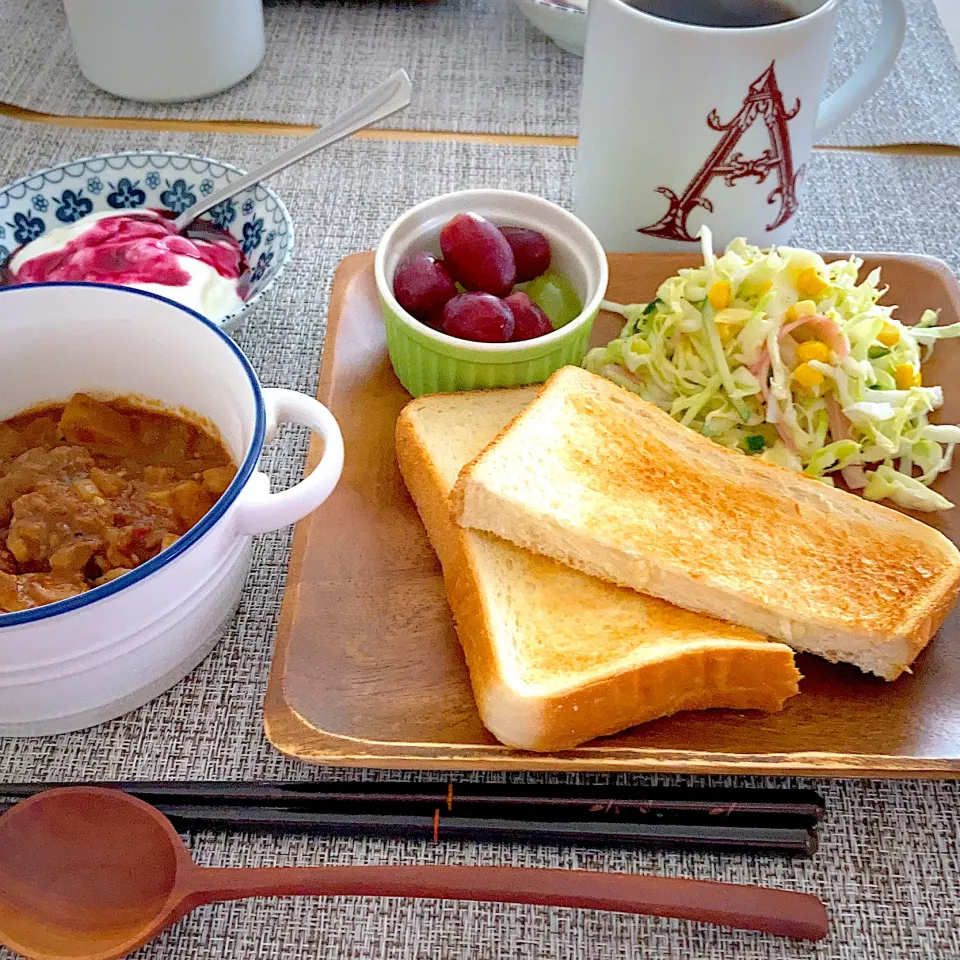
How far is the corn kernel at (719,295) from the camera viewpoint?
5.26 feet

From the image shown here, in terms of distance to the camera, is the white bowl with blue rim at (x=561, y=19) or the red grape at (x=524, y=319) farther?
the white bowl with blue rim at (x=561, y=19)

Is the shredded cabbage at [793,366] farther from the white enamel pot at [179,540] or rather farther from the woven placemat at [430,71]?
the woven placemat at [430,71]

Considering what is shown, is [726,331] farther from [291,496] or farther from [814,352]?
[291,496]

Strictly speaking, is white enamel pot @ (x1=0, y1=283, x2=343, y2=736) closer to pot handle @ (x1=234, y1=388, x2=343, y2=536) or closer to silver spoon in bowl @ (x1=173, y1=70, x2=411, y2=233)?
pot handle @ (x1=234, y1=388, x2=343, y2=536)

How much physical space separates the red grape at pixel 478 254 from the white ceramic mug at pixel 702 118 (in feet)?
1.11

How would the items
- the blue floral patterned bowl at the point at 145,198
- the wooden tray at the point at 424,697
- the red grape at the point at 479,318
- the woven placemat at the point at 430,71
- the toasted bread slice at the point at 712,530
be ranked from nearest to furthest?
the wooden tray at the point at 424,697 < the toasted bread slice at the point at 712,530 < the red grape at the point at 479,318 < the blue floral patterned bowl at the point at 145,198 < the woven placemat at the point at 430,71

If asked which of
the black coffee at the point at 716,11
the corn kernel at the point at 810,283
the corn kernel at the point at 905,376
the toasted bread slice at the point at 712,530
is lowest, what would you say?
the toasted bread slice at the point at 712,530

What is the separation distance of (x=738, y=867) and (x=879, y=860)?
18cm

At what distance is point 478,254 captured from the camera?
1.51 meters

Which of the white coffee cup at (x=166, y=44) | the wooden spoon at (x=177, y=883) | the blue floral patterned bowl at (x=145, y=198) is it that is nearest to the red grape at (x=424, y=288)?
the blue floral patterned bowl at (x=145, y=198)

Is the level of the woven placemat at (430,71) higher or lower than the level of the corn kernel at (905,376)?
higher

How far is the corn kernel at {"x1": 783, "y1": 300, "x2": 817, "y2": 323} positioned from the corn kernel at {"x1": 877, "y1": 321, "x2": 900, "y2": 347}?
5.0 inches

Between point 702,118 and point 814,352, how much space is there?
1.48 feet

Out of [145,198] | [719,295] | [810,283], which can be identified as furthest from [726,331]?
[145,198]
